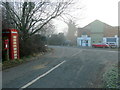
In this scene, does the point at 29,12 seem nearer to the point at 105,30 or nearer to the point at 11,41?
the point at 11,41

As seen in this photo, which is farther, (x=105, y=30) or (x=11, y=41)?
(x=105, y=30)

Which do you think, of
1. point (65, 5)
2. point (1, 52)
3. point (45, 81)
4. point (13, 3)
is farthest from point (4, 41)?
point (65, 5)

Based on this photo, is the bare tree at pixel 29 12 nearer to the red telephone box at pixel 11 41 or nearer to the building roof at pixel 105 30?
the red telephone box at pixel 11 41

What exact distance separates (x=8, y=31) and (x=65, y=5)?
837cm

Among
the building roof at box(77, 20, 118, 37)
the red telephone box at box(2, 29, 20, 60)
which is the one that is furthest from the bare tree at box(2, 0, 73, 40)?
the building roof at box(77, 20, 118, 37)

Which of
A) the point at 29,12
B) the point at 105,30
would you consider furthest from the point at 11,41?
the point at 105,30

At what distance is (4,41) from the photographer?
406 inches

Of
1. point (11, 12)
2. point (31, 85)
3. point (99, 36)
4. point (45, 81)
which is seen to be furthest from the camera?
point (99, 36)

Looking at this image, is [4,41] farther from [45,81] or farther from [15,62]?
[45,81]

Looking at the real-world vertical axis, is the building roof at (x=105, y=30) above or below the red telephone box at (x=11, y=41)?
above

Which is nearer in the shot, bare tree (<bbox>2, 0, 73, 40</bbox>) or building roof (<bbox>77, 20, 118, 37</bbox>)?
bare tree (<bbox>2, 0, 73, 40</bbox>)

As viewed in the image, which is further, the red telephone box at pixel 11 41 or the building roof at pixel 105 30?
the building roof at pixel 105 30

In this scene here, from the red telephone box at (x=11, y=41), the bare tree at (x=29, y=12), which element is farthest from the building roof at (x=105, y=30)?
the red telephone box at (x=11, y=41)

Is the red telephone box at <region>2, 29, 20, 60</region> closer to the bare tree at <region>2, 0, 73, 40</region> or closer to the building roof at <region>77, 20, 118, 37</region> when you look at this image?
the bare tree at <region>2, 0, 73, 40</region>
